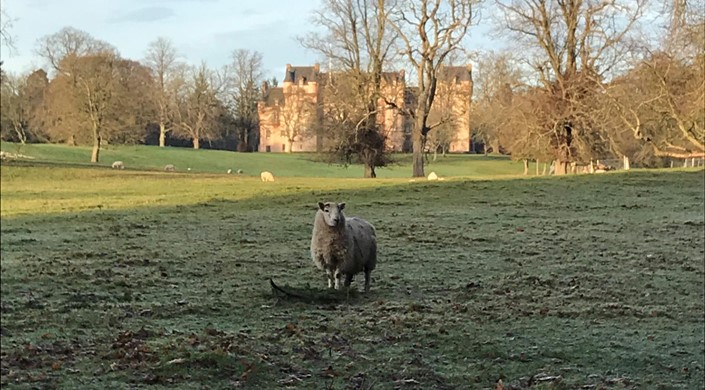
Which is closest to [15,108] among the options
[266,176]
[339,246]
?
[266,176]

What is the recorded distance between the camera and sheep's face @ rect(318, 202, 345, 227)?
5.17m

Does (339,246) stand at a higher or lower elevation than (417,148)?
lower

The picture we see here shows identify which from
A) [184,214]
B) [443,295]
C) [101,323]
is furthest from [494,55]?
[101,323]

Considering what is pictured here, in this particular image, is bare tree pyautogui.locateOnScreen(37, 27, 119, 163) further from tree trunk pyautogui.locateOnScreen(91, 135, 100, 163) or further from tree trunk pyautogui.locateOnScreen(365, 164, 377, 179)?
tree trunk pyautogui.locateOnScreen(365, 164, 377, 179)

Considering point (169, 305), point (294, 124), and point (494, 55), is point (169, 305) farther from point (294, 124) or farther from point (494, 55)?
point (494, 55)

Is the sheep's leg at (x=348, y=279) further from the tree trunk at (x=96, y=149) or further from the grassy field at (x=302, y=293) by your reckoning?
the tree trunk at (x=96, y=149)

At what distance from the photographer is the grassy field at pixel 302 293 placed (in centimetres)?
308

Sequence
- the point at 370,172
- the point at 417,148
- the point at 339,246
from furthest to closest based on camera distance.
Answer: the point at 417,148
the point at 370,172
the point at 339,246

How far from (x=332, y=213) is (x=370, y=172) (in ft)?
3.27

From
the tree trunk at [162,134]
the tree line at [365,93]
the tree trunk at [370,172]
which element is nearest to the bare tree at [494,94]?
the tree line at [365,93]

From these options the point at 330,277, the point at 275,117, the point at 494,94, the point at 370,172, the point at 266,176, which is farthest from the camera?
the point at 494,94

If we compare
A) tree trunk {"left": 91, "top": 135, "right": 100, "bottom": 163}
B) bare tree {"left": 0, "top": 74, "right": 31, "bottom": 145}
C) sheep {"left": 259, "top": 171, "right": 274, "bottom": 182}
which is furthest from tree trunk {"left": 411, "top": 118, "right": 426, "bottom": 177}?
bare tree {"left": 0, "top": 74, "right": 31, "bottom": 145}

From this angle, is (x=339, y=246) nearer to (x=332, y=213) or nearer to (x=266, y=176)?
(x=332, y=213)

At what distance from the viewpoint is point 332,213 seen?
517 cm
